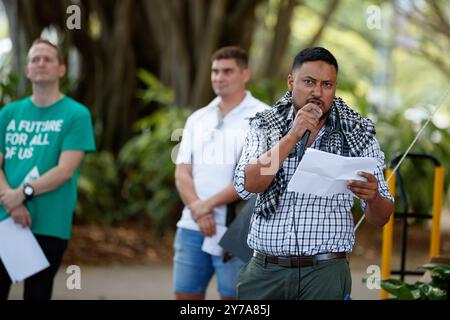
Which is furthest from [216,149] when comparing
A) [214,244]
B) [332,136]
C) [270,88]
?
[270,88]

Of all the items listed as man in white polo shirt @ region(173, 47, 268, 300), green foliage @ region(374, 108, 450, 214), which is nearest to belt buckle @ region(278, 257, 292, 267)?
man in white polo shirt @ region(173, 47, 268, 300)

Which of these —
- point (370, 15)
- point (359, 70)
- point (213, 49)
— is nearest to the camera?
point (370, 15)

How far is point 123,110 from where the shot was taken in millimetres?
13680

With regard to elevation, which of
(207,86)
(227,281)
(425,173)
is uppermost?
(207,86)

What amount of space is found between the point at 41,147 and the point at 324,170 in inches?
101

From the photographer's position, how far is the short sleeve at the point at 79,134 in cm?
586

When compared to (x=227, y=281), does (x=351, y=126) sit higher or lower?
higher

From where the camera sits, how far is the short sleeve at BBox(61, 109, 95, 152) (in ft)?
19.2

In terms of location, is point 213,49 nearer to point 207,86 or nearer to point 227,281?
point 207,86
